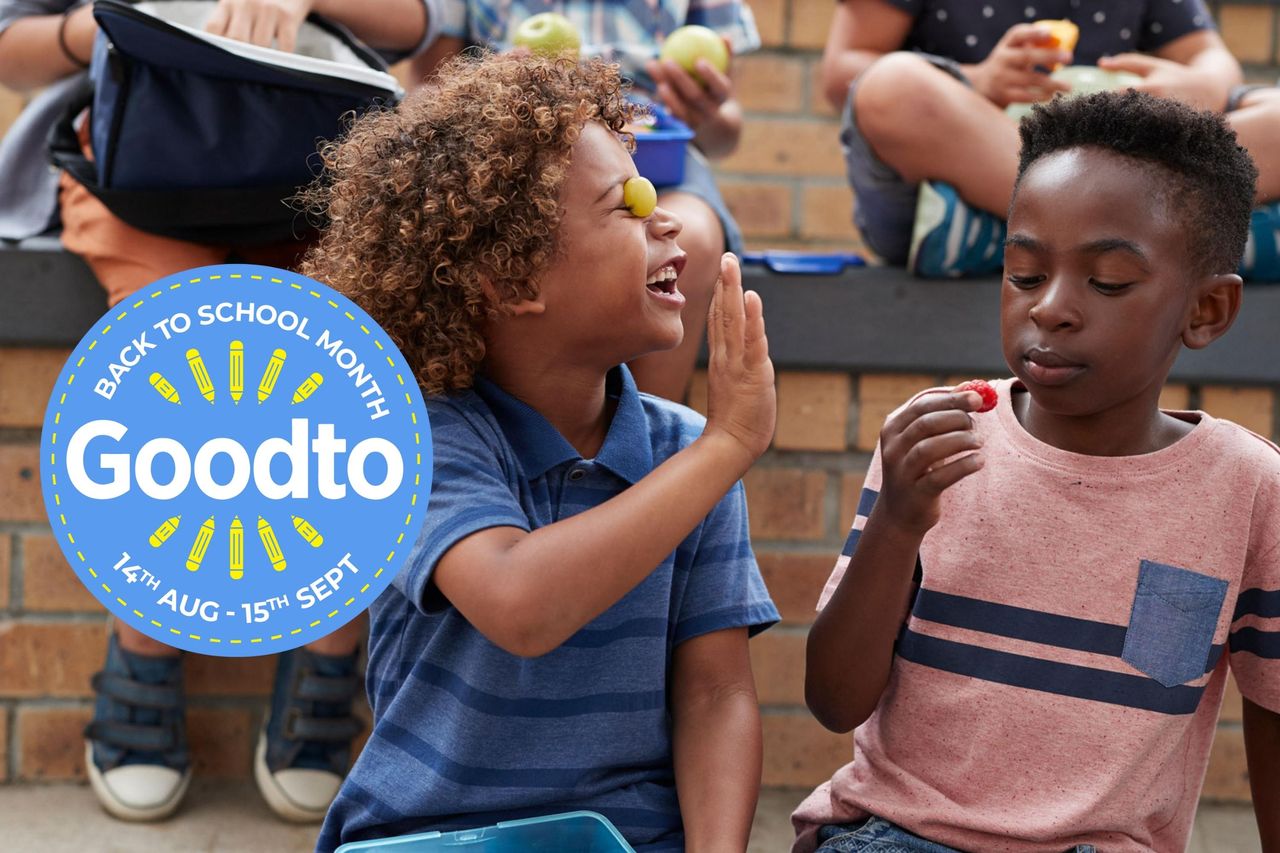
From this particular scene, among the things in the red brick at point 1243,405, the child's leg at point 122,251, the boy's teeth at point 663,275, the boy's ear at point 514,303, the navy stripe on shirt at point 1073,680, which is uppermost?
the boy's teeth at point 663,275

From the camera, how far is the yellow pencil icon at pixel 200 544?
4.06 ft

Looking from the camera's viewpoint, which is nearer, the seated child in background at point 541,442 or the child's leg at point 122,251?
the seated child in background at point 541,442

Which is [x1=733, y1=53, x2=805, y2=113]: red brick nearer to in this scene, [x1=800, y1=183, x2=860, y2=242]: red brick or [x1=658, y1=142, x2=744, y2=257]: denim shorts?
[x1=800, y1=183, x2=860, y2=242]: red brick

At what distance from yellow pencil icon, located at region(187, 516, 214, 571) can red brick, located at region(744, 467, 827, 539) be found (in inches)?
34.6

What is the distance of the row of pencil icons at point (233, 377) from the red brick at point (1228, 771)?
4.52ft

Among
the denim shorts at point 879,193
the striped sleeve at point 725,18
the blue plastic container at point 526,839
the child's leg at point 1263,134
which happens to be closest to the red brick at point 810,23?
the striped sleeve at point 725,18

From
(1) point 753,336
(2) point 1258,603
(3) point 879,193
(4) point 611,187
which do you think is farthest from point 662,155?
(2) point 1258,603

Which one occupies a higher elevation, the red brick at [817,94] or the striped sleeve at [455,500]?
the striped sleeve at [455,500]

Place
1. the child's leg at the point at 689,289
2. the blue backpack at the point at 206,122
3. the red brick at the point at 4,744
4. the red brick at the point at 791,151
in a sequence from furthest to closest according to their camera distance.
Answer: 1. the red brick at the point at 791,151
2. the red brick at the point at 4,744
3. the child's leg at the point at 689,289
4. the blue backpack at the point at 206,122

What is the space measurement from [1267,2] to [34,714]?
249cm

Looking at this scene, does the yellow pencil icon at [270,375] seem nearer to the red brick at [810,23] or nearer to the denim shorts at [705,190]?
the denim shorts at [705,190]

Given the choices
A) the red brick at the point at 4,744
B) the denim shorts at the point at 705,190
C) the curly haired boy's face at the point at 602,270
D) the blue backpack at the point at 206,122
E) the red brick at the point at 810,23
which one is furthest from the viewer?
the red brick at the point at 810,23

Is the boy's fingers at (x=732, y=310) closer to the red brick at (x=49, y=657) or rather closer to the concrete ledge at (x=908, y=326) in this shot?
the concrete ledge at (x=908, y=326)

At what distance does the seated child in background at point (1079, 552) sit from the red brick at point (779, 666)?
2.31 ft
